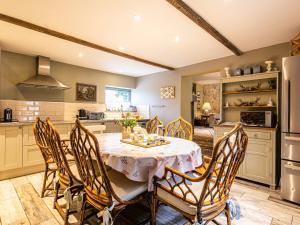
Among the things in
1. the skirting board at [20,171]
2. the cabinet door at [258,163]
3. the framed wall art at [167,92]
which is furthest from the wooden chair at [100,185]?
the framed wall art at [167,92]

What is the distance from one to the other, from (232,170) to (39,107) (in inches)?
159

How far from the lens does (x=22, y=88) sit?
362cm

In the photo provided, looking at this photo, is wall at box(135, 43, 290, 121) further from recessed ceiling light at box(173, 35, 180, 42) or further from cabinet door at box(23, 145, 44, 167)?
cabinet door at box(23, 145, 44, 167)

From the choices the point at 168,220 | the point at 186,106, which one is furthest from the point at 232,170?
the point at 186,106

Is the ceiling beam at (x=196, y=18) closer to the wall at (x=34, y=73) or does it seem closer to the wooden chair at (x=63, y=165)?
the wooden chair at (x=63, y=165)

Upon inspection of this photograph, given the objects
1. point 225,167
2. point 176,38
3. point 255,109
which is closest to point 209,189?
point 225,167

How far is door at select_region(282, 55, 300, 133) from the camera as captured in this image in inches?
87.5

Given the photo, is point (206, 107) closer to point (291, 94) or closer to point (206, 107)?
point (206, 107)

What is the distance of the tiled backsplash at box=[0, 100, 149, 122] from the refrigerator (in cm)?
421

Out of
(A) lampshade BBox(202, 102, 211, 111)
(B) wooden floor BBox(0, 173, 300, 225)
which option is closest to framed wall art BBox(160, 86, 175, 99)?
(B) wooden floor BBox(0, 173, 300, 225)

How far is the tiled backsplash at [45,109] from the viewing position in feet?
11.6

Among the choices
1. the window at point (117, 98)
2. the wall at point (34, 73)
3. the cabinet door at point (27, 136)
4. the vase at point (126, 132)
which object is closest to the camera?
the vase at point (126, 132)

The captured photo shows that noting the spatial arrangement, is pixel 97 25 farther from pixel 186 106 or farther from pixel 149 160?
pixel 186 106

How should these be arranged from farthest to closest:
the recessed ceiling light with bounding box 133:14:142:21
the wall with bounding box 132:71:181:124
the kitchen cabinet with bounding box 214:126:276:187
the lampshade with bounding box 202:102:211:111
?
1. the lampshade with bounding box 202:102:211:111
2. the wall with bounding box 132:71:181:124
3. the kitchen cabinet with bounding box 214:126:276:187
4. the recessed ceiling light with bounding box 133:14:142:21
